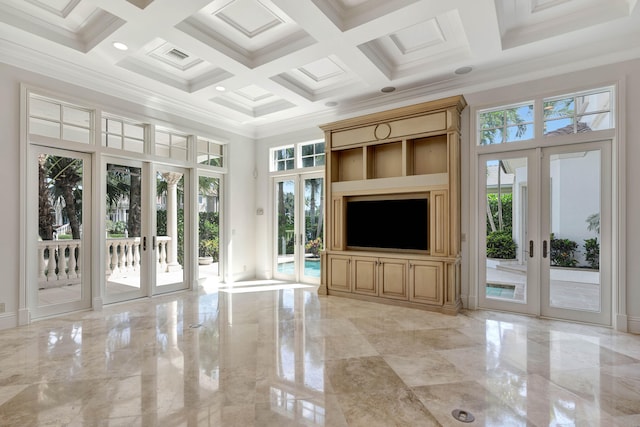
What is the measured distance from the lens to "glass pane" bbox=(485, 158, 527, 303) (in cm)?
448

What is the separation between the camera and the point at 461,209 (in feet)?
15.8

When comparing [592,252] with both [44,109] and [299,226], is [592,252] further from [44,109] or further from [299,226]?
[44,109]

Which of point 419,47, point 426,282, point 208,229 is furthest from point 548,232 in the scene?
point 208,229

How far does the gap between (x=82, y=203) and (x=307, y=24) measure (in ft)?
13.1

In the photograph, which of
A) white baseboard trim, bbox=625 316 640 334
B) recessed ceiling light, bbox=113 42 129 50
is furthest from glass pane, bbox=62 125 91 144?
white baseboard trim, bbox=625 316 640 334

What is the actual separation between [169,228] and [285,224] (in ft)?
7.67

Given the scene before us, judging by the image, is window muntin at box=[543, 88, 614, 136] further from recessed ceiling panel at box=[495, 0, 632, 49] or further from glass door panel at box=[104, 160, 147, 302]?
glass door panel at box=[104, 160, 147, 302]

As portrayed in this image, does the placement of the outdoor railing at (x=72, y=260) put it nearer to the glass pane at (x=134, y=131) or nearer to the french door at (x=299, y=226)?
the glass pane at (x=134, y=131)

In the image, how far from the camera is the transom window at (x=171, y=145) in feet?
18.6

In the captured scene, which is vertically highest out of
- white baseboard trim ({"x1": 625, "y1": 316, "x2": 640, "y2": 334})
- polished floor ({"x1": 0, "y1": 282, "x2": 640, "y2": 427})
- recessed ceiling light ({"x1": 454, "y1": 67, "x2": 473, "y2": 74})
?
recessed ceiling light ({"x1": 454, "y1": 67, "x2": 473, "y2": 74})

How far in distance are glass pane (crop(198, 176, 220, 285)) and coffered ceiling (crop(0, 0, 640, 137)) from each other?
181 centimetres

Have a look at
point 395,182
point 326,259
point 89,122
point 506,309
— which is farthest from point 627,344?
point 89,122

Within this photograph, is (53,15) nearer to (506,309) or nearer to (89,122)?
(89,122)

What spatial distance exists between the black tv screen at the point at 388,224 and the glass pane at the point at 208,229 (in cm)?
280
